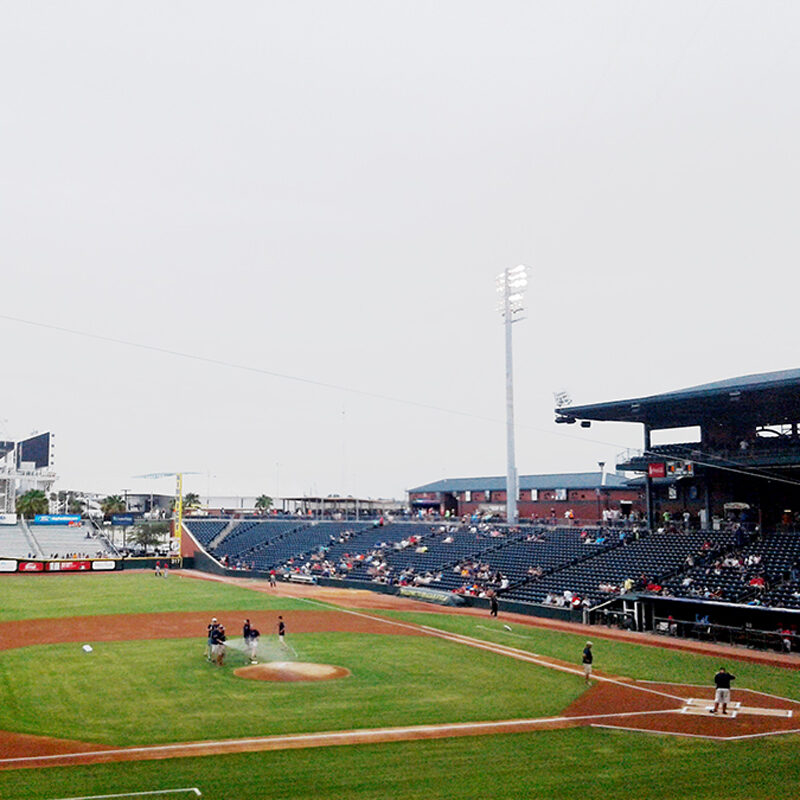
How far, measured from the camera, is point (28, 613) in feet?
127

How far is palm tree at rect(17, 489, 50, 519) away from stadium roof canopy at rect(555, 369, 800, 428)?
81230 mm

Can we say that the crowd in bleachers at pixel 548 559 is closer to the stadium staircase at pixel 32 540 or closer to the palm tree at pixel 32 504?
the stadium staircase at pixel 32 540

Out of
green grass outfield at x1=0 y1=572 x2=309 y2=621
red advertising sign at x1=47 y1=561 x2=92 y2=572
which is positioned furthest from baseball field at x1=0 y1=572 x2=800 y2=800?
red advertising sign at x1=47 y1=561 x2=92 y2=572

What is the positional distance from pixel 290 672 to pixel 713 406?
29.0 metres

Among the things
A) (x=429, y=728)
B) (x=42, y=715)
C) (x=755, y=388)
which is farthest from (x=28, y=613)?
(x=755, y=388)

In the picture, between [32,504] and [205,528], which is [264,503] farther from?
[205,528]

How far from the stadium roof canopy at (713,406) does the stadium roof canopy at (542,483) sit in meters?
22.6

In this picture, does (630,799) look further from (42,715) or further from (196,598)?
(196,598)

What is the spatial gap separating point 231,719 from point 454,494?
70.9 metres

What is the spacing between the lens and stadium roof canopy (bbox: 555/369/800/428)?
3756 centimetres

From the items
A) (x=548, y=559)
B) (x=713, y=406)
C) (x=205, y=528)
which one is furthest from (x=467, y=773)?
(x=205, y=528)

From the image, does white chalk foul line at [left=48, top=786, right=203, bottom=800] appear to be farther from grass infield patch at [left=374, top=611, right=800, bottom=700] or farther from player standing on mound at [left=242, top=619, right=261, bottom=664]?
grass infield patch at [left=374, top=611, right=800, bottom=700]

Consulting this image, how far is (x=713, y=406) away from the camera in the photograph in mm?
42312

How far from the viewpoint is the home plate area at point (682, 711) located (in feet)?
59.4
